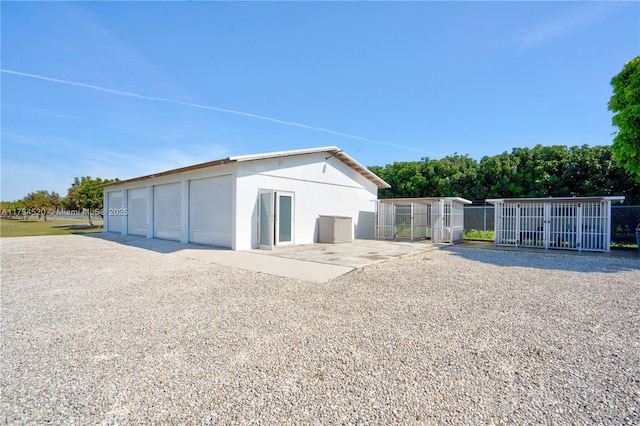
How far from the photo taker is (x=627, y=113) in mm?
11852

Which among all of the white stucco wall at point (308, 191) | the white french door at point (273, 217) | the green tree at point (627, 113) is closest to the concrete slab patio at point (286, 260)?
the white french door at point (273, 217)

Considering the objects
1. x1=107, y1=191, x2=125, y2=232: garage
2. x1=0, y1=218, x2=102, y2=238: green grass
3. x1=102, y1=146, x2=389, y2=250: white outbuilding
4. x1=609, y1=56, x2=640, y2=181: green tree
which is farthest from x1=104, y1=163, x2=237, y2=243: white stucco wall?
x1=609, y1=56, x2=640, y2=181: green tree

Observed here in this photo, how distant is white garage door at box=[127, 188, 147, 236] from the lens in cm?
1759

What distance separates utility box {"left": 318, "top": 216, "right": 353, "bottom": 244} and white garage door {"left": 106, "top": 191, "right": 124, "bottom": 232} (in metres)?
13.0

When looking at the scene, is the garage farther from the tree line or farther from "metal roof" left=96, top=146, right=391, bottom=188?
the tree line

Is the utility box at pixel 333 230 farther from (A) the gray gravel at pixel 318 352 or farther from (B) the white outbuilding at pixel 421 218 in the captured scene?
(A) the gray gravel at pixel 318 352

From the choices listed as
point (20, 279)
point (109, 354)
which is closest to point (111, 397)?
point (109, 354)

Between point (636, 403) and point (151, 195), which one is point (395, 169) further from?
point (636, 403)

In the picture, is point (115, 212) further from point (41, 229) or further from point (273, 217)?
point (273, 217)

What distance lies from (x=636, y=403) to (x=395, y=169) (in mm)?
25160

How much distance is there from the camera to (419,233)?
18.1 metres

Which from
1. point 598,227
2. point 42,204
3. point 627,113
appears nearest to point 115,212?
point 598,227

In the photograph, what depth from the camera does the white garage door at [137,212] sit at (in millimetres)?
17594

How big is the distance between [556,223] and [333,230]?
9.61 m
